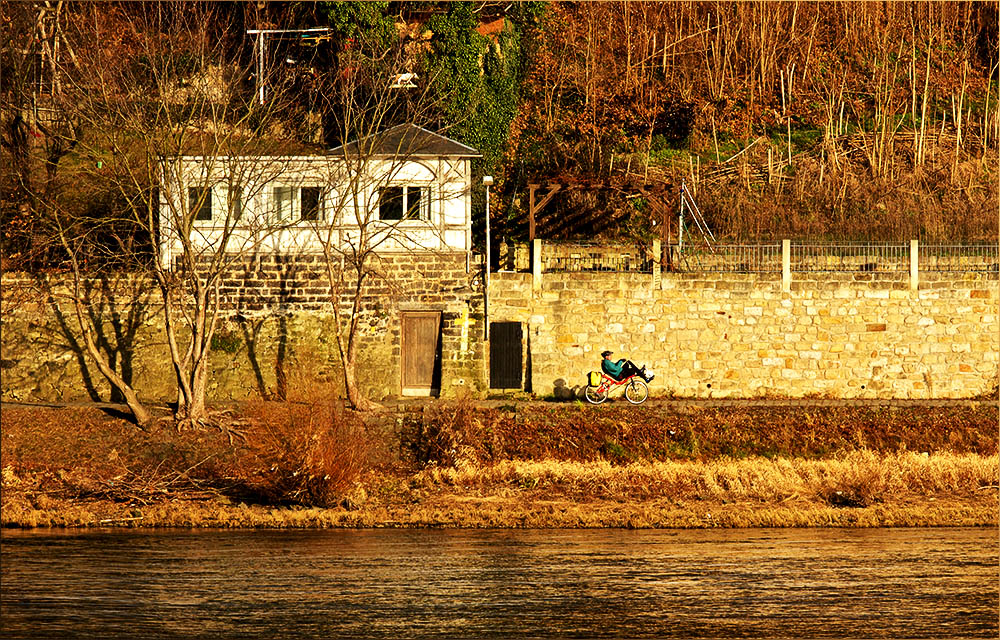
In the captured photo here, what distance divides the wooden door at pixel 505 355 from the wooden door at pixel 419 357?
1171 millimetres

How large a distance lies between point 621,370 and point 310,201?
7499 millimetres

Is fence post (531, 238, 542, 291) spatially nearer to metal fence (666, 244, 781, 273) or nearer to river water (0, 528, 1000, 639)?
metal fence (666, 244, 781, 273)

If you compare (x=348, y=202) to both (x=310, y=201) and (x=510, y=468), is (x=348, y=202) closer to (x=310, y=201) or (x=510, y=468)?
(x=310, y=201)

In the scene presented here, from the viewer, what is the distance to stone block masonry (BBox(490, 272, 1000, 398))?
27.2m

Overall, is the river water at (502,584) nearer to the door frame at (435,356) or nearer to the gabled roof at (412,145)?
the door frame at (435,356)

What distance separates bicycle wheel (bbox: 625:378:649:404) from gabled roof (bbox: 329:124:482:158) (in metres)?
5.78

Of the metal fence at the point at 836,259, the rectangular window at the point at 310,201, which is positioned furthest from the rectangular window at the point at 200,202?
the metal fence at the point at 836,259

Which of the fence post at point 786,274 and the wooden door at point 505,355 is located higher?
the fence post at point 786,274

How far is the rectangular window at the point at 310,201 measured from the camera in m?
26.9

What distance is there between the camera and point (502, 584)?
666 inches

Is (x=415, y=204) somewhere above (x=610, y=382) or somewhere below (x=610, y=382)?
above

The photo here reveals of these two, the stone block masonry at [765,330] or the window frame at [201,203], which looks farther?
the stone block masonry at [765,330]

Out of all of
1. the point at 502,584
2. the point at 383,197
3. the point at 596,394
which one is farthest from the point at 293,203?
the point at 502,584

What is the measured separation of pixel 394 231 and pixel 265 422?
20.1 feet
